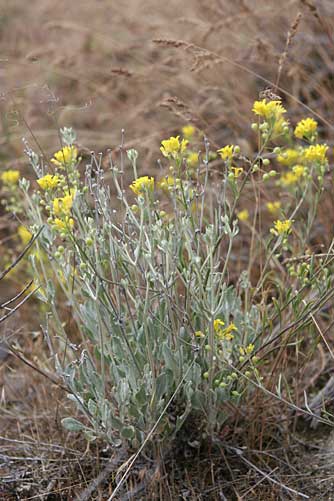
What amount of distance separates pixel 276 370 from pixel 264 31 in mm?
2321

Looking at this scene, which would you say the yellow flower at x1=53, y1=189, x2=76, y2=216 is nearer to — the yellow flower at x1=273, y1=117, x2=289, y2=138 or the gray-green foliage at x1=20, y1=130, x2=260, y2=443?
the gray-green foliage at x1=20, y1=130, x2=260, y2=443

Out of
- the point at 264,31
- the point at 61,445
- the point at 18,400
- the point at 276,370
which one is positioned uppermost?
the point at 264,31

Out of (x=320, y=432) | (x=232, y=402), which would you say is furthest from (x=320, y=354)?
(x=232, y=402)

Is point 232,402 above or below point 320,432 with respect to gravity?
above

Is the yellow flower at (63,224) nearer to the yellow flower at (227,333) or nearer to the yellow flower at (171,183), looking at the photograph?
the yellow flower at (171,183)

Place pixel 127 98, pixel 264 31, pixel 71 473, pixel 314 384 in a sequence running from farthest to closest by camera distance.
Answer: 1. pixel 127 98
2. pixel 264 31
3. pixel 314 384
4. pixel 71 473

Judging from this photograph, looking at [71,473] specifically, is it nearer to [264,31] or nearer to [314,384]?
[314,384]

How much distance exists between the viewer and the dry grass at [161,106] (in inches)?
83.2

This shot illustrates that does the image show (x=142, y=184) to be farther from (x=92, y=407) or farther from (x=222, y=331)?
(x=92, y=407)

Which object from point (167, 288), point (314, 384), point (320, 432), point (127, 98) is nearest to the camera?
point (167, 288)

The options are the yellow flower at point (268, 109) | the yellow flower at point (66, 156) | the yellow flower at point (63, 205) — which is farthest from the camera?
the yellow flower at point (66, 156)

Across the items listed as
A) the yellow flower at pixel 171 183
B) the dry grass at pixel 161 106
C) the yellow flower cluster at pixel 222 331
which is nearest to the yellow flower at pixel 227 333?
the yellow flower cluster at pixel 222 331

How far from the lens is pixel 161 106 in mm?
2594

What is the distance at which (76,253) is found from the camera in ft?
6.48
